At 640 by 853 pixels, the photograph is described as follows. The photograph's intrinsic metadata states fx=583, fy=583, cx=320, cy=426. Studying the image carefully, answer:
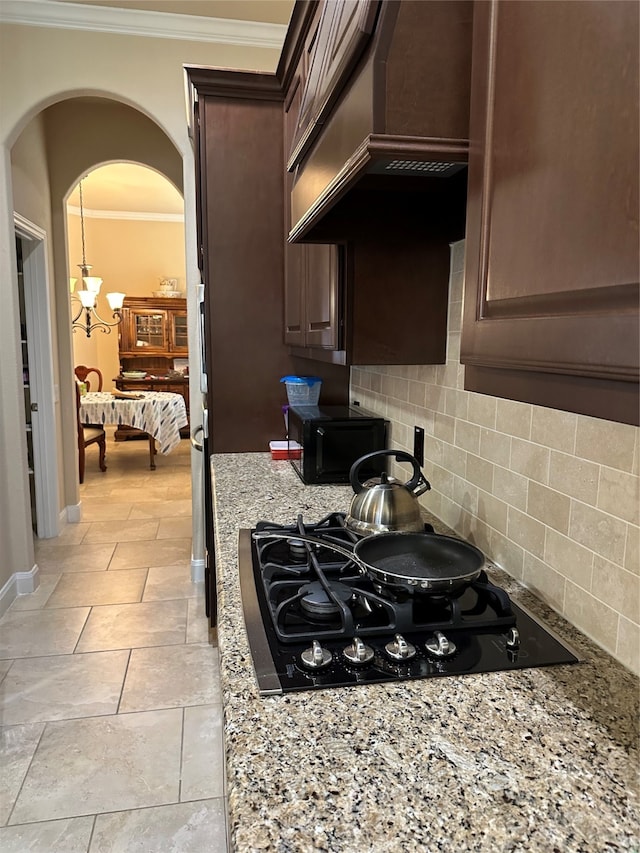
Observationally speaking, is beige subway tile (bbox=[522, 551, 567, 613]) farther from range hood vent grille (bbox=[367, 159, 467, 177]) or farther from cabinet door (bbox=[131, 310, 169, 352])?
cabinet door (bbox=[131, 310, 169, 352])

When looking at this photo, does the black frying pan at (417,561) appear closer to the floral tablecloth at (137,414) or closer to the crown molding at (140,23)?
the crown molding at (140,23)

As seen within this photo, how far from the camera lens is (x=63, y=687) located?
248 cm

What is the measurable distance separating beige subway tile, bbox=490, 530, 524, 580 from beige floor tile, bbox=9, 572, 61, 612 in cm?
274

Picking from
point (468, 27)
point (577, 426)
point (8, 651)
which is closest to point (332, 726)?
point (577, 426)

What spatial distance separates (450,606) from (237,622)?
40cm

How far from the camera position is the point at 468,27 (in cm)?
90

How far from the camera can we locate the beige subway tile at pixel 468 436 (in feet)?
4.82

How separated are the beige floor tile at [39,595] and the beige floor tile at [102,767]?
1.12m

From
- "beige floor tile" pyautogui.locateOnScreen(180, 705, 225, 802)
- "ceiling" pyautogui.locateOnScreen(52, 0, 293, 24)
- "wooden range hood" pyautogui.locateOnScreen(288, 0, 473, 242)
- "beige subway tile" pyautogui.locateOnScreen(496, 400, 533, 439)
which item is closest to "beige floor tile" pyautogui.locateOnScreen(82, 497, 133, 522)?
"beige floor tile" pyautogui.locateOnScreen(180, 705, 225, 802)

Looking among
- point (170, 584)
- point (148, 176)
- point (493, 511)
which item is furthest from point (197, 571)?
point (148, 176)

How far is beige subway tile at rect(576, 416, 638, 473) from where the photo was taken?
932mm

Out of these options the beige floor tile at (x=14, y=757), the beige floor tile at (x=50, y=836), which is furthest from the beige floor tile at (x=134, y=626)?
the beige floor tile at (x=50, y=836)

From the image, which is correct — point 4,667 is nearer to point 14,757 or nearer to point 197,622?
point 14,757

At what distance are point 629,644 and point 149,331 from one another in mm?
8254
